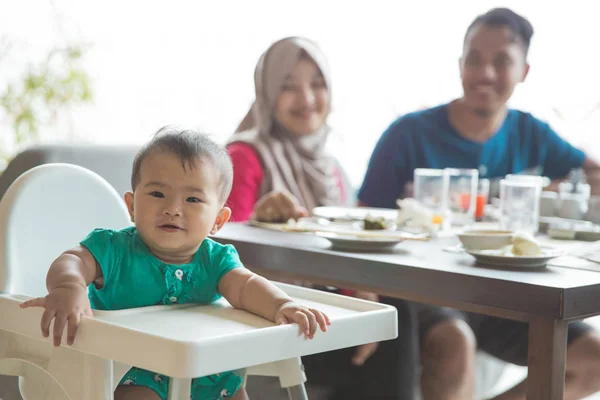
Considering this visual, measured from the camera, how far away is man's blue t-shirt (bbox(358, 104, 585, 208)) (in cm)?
257

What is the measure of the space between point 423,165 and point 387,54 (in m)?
1.51

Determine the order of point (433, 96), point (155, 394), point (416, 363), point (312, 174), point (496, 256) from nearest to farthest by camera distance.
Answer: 1. point (155, 394)
2. point (496, 256)
3. point (416, 363)
4. point (312, 174)
5. point (433, 96)

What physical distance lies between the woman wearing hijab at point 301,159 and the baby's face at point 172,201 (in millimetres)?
1207

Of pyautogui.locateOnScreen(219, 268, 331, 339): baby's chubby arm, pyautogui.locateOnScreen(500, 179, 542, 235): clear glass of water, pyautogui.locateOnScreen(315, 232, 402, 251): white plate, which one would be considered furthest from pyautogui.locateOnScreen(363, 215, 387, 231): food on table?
pyautogui.locateOnScreen(219, 268, 331, 339): baby's chubby arm

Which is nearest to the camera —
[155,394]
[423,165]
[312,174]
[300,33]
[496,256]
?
[155,394]

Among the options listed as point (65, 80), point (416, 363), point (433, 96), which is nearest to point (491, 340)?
point (416, 363)

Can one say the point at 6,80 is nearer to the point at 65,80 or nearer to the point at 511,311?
the point at 65,80

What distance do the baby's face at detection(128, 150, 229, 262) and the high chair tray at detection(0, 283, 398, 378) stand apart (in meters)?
0.11

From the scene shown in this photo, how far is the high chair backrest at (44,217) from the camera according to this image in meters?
1.34

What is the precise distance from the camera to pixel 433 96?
3908 mm

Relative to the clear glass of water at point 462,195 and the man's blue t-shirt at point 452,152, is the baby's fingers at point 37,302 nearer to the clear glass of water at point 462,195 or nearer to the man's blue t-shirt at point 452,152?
the clear glass of water at point 462,195

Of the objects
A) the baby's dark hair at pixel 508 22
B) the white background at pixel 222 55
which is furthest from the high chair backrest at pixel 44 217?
the white background at pixel 222 55

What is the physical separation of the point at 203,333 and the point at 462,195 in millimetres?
1268

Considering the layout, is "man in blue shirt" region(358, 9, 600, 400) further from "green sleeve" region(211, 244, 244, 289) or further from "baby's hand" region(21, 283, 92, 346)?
"baby's hand" region(21, 283, 92, 346)
